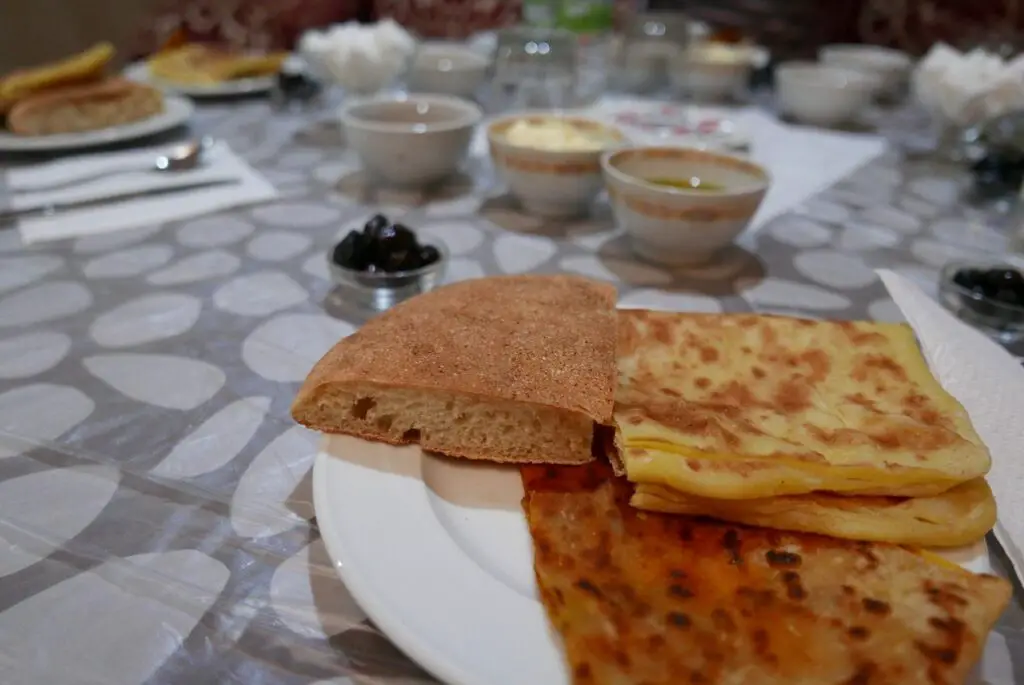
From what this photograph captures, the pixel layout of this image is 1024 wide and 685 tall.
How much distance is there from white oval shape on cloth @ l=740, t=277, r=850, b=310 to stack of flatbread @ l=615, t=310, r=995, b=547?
16.6 inches

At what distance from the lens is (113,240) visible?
1528mm

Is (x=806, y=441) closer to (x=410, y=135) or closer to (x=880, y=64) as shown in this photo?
(x=410, y=135)

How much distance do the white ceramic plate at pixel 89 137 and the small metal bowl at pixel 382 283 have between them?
0.97 metres

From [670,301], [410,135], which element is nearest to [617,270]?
[670,301]

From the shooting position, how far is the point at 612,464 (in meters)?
0.85

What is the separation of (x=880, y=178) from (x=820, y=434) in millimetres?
1571

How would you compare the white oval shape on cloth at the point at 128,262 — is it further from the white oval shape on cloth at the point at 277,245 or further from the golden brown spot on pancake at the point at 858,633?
the golden brown spot on pancake at the point at 858,633

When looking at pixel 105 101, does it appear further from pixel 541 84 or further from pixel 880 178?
pixel 880 178

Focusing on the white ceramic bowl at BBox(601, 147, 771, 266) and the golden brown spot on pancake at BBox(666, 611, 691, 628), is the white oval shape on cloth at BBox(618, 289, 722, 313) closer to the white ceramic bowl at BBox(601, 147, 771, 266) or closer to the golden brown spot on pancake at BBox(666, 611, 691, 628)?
the white ceramic bowl at BBox(601, 147, 771, 266)

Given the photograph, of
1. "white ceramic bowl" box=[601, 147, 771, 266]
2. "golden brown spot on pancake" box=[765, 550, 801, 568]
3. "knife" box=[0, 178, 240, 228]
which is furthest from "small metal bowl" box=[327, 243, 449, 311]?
"golden brown spot on pancake" box=[765, 550, 801, 568]

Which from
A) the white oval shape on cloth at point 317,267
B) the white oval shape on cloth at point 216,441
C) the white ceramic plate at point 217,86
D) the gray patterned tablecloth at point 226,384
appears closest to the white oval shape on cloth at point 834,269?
the gray patterned tablecloth at point 226,384

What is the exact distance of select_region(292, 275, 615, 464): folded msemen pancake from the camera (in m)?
0.85

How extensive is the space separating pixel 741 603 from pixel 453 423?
37 cm

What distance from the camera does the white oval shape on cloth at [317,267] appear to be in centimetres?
144
